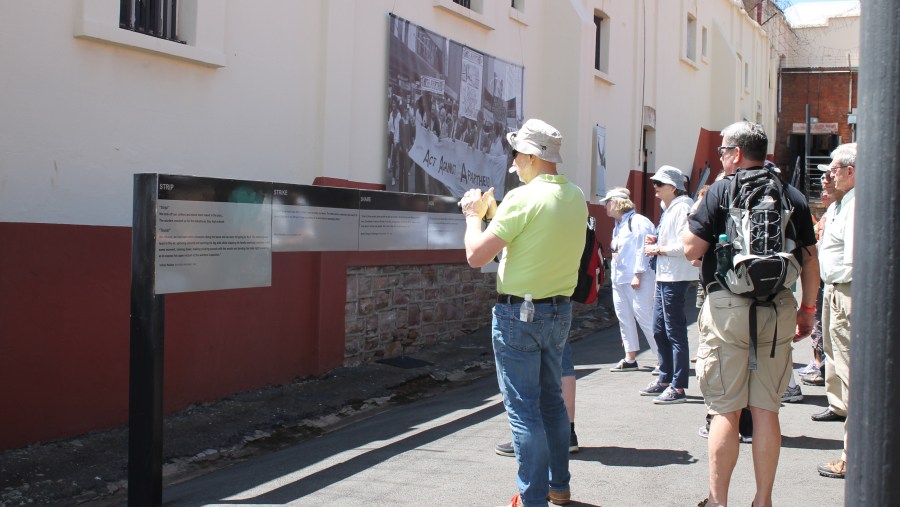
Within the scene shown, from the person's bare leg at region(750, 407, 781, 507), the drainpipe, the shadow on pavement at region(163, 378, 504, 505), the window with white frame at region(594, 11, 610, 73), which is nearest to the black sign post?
the shadow on pavement at region(163, 378, 504, 505)

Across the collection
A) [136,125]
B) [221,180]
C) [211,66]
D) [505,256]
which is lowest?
[505,256]

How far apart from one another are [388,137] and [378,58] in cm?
87

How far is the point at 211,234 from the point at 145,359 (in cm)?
89

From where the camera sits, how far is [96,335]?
6.48 m

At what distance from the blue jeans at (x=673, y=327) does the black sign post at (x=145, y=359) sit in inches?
158

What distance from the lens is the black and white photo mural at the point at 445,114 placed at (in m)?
10.2

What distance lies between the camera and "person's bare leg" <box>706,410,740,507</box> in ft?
13.8

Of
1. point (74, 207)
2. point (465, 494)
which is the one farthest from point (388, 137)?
point (465, 494)

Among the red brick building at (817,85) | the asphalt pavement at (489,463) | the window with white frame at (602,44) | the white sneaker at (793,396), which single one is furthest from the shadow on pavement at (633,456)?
the red brick building at (817,85)

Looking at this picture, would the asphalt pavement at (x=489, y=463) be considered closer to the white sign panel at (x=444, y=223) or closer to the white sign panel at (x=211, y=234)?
the white sign panel at (x=211, y=234)

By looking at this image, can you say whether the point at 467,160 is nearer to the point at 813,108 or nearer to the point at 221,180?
the point at 221,180

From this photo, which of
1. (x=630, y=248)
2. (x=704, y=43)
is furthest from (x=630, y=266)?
(x=704, y=43)

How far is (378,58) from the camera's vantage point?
389 inches

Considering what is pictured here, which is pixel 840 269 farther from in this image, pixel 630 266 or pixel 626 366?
pixel 626 366
